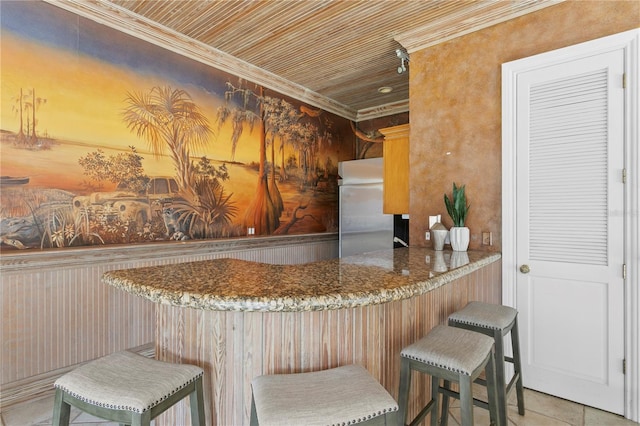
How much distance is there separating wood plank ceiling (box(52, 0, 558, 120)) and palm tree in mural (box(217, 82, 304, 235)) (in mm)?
Result: 283

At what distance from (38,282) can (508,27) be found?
394cm

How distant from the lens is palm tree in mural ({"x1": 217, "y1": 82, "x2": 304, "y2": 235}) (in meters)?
3.59

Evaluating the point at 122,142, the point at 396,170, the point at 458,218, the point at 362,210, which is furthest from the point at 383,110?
the point at 122,142

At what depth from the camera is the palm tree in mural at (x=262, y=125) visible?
3.59 metres

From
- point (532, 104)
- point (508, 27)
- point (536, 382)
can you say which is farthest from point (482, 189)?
point (536, 382)

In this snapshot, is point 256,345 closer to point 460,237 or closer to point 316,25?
point 460,237

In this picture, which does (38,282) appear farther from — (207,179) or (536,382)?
(536,382)

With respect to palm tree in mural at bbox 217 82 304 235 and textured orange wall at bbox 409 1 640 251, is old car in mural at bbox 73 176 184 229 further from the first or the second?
textured orange wall at bbox 409 1 640 251

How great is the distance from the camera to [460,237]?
8.37ft

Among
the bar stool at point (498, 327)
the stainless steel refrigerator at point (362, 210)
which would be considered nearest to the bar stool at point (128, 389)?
the bar stool at point (498, 327)

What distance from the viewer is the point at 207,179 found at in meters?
3.33

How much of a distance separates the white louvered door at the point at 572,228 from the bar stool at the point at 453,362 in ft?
3.63

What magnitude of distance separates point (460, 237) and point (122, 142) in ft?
9.43

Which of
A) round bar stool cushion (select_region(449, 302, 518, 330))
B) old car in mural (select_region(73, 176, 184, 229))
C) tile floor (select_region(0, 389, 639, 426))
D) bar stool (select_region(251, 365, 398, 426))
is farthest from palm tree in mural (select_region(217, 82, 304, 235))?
bar stool (select_region(251, 365, 398, 426))
